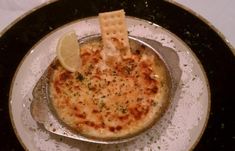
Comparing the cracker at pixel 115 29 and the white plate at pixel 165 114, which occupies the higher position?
the cracker at pixel 115 29

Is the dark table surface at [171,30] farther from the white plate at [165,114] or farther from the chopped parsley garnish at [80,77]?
the chopped parsley garnish at [80,77]

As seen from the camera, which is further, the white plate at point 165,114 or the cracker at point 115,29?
the cracker at point 115,29

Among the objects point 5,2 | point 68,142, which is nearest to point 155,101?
point 68,142

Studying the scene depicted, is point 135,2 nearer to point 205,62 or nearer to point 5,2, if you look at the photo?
point 205,62

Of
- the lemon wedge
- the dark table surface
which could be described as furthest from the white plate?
the lemon wedge

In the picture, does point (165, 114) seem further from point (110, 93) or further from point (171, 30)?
point (171, 30)

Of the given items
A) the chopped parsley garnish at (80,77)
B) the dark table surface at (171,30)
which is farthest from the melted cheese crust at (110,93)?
the dark table surface at (171,30)

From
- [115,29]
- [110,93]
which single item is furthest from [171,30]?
[110,93]
